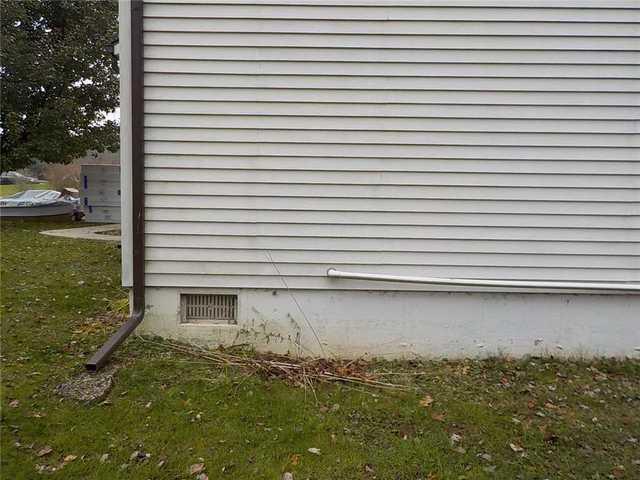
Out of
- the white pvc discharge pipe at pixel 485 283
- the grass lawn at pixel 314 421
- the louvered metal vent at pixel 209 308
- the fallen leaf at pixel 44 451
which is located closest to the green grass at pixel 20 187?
the grass lawn at pixel 314 421

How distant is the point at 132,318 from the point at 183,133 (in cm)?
143

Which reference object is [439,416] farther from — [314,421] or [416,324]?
[416,324]

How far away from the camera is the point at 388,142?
361 cm

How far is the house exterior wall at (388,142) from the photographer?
11.6 ft

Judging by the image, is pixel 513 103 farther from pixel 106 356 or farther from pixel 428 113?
pixel 106 356

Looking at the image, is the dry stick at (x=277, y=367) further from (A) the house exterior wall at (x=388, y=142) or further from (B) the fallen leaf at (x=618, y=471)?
(B) the fallen leaf at (x=618, y=471)

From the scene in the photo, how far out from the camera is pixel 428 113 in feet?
11.8

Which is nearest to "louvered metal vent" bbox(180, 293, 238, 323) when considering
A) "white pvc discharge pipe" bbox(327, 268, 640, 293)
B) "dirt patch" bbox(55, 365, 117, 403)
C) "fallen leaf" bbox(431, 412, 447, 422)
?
"dirt patch" bbox(55, 365, 117, 403)

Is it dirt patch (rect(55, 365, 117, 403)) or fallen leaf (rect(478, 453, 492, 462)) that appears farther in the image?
dirt patch (rect(55, 365, 117, 403))

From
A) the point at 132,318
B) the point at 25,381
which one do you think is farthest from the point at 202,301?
the point at 25,381

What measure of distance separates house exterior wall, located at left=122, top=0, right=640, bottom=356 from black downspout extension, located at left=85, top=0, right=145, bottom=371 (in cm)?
7

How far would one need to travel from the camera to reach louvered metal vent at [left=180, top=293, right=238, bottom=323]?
3772 millimetres

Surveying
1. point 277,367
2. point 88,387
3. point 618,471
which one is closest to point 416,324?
point 277,367

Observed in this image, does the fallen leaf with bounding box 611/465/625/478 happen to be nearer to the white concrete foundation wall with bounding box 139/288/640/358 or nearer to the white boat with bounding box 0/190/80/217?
the white concrete foundation wall with bounding box 139/288/640/358
